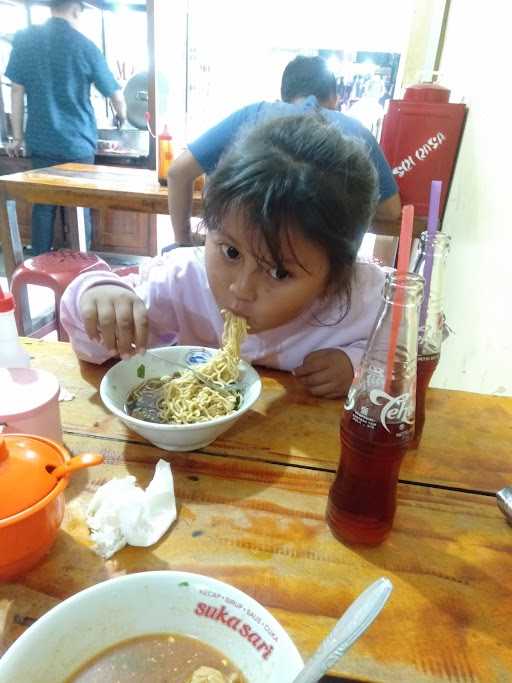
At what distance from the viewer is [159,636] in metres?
0.51

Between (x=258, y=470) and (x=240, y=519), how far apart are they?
117 mm

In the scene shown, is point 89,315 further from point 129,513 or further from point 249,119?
point 249,119

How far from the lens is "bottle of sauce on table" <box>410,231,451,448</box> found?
776 mm

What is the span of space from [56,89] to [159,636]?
4.89m

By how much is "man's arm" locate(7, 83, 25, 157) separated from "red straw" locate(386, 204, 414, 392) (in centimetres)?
501

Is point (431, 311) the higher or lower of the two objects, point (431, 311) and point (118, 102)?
the lower

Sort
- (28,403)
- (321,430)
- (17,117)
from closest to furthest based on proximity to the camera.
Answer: (28,403)
(321,430)
(17,117)

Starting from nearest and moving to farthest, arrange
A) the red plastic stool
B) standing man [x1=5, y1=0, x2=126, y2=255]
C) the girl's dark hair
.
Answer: the girl's dark hair
the red plastic stool
standing man [x1=5, y1=0, x2=126, y2=255]

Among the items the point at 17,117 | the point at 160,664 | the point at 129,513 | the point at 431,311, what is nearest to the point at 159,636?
the point at 160,664

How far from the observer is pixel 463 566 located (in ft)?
2.13

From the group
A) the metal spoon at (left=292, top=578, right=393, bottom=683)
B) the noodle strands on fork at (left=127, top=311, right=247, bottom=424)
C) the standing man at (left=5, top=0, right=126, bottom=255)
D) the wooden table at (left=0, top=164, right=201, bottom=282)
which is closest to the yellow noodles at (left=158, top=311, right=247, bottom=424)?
the noodle strands on fork at (left=127, top=311, right=247, bottom=424)

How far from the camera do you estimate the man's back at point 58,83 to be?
4.06 meters

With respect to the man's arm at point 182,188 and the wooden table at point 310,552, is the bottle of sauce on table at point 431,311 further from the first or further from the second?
the man's arm at point 182,188

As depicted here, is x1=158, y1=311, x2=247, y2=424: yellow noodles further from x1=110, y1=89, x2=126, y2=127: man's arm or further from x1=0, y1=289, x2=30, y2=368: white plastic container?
x1=110, y1=89, x2=126, y2=127: man's arm
